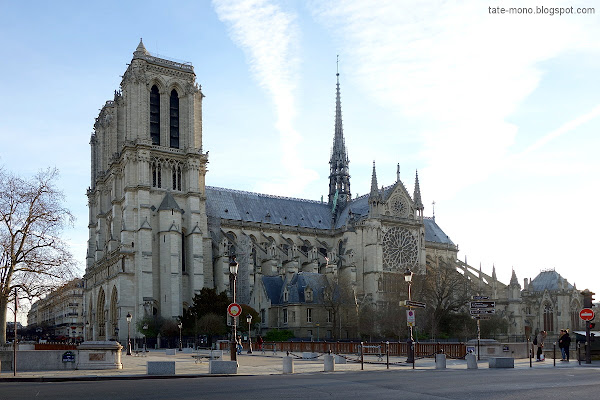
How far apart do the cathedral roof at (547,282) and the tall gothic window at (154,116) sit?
60.4 meters

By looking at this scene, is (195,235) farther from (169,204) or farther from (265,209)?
(265,209)

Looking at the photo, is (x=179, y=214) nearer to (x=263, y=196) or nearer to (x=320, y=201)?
(x=263, y=196)

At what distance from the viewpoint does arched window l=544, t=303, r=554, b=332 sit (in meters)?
98.3

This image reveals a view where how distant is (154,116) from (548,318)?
6134 cm

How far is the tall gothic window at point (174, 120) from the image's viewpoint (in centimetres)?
7994

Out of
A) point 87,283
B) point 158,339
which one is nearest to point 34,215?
point 158,339

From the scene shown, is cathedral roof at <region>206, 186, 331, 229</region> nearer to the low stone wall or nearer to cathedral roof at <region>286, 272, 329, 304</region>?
cathedral roof at <region>286, 272, 329, 304</region>

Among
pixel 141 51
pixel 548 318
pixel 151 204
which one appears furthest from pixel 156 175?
pixel 548 318

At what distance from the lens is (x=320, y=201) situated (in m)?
100

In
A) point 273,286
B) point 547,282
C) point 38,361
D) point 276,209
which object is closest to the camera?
point 38,361

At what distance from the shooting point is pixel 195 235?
2938 inches

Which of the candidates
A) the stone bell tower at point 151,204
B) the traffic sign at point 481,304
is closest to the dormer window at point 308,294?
the stone bell tower at point 151,204

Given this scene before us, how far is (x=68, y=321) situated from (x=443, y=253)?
8528 centimetres

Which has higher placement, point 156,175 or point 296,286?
point 156,175
